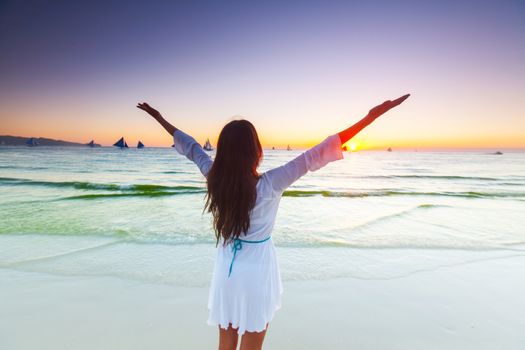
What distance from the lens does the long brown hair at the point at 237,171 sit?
181 cm

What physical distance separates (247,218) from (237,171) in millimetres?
305

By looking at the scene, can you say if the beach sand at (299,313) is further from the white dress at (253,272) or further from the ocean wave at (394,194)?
the ocean wave at (394,194)

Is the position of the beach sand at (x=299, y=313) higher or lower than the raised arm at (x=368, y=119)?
lower

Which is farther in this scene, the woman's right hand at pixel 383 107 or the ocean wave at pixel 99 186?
the ocean wave at pixel 99 186

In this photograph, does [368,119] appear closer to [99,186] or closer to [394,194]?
[394,194]

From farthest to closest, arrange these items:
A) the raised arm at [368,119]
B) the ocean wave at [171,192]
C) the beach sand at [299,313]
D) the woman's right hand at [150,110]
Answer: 1. the ocean wave at [171,192]
2. the beach sand at [299,313]
3. the woman's right hand at [150,110]
4. the raised arm at [368,119]

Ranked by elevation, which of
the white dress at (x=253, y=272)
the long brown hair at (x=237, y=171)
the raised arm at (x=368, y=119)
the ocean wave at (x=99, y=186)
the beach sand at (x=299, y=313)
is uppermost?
the raised arm at (x=368, y=119)

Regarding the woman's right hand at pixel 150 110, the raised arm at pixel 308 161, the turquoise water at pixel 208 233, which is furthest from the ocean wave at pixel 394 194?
the raised arm at pixel 308 161

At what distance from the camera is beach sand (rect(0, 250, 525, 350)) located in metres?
3.29

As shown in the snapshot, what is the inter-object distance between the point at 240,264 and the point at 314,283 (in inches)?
124

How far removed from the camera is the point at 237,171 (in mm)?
1818

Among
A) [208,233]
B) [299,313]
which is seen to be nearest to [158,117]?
[299,313]

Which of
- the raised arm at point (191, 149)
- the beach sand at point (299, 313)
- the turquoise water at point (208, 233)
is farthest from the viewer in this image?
the turquoise water at point (208, 233)

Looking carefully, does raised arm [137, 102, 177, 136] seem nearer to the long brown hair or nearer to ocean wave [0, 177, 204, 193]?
the long brown hair
